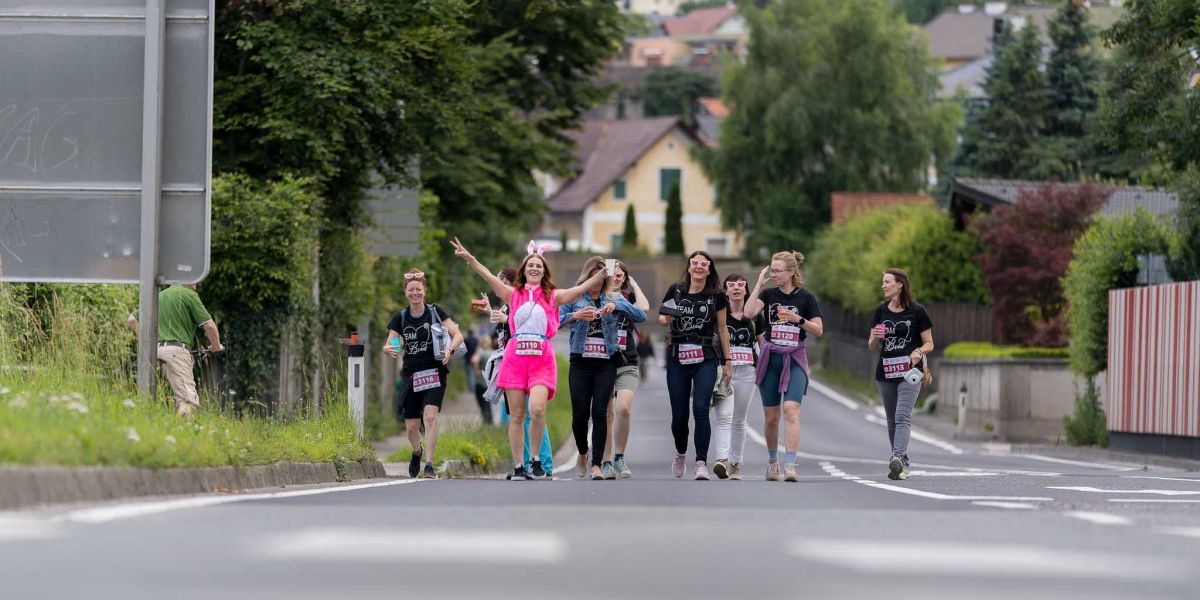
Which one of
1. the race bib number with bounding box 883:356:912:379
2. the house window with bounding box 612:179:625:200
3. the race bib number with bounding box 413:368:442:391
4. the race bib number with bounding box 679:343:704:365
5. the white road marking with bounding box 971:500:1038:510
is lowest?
the white road marking with bounding box 971:500:1038:510

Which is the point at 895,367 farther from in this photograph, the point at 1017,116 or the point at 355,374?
the point at 1017,116

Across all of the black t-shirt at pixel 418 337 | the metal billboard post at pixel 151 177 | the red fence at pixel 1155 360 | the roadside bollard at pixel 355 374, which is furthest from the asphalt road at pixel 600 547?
the red fence at pixel 1155 360

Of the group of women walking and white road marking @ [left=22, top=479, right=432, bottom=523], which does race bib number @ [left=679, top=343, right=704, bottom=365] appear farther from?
white road marking @ [left=22, top=479, right=432, bottom=523]

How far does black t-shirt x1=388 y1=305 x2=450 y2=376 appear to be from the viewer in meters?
18.3

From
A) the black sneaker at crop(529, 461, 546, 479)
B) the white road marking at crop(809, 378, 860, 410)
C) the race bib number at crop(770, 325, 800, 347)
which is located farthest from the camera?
the white road marking at crop(809, 378, 860, 410)

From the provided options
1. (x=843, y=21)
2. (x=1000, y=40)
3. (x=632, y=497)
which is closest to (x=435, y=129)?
(x=632, y=497)

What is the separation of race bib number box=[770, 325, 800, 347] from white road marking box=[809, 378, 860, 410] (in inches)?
1403

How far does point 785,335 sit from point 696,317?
816 mm

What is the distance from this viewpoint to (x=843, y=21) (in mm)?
81062

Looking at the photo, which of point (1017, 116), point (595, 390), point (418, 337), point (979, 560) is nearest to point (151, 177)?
point (595, 390)

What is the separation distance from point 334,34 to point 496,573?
18.2 meters

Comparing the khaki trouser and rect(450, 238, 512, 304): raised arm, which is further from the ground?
rect(450, 238, 512, 304): raised arm

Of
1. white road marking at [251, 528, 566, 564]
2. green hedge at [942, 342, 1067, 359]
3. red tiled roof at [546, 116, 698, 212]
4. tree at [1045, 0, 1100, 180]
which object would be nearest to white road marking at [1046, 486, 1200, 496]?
→ white road marking at [251, 528, 566, 564]

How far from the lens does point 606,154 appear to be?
381 feet
